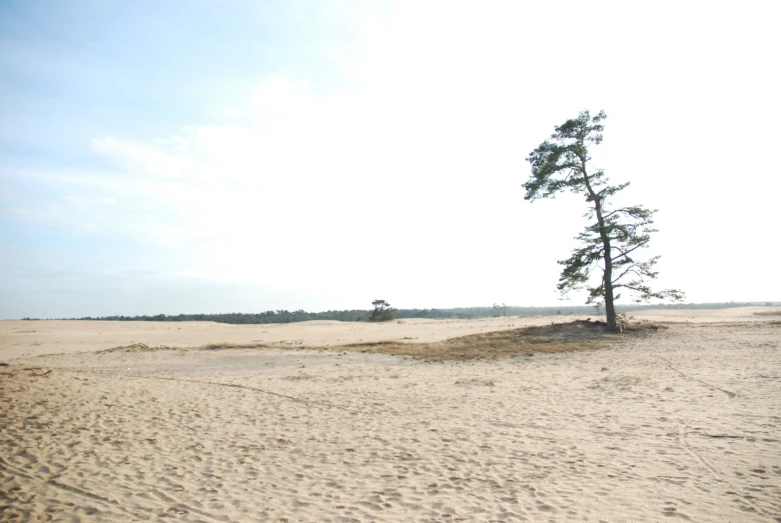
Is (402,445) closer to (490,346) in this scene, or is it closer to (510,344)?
(490,346)

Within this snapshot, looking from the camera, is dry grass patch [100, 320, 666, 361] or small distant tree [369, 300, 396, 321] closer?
dry grass patch [100, 320, 666, 361]

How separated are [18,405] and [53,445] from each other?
2482 mm

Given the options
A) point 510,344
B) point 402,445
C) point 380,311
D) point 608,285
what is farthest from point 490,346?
point 380,311

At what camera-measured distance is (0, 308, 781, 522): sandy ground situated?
5402 mm

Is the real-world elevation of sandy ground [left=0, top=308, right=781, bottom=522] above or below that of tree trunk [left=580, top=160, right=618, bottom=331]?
below

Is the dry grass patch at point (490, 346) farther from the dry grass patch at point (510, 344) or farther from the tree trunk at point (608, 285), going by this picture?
the tree trunk at point (608, 285)

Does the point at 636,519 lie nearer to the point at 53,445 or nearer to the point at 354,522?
the point at 354,522

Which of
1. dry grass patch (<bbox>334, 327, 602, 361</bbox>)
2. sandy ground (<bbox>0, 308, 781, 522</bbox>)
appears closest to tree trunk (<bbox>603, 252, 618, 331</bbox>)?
dry grass patch (<bbox>334, 327, 602, 361</bbox>)

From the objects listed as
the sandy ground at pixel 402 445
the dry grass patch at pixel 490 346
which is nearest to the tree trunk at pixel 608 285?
the dry grass patch at pixel 490 346

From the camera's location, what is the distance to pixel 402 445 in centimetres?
767

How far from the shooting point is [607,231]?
21.5m

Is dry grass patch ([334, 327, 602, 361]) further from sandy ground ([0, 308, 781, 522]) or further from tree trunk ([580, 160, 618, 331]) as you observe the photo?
sandy ground ([0, 308, 781, 522])

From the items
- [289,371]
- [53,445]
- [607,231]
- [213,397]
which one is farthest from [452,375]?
[607,231]

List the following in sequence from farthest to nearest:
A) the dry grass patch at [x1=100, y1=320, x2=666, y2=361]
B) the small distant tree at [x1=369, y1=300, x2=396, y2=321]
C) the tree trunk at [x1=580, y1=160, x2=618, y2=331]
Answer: the small distant tree at [x1=369, y1=300, x2=396, y2=321] → the tree trunk at [x1=580, y1=160, x2=618, y2=331] → the dry grass patch at [x1=100, y1=320, x2=666, y2=361]
